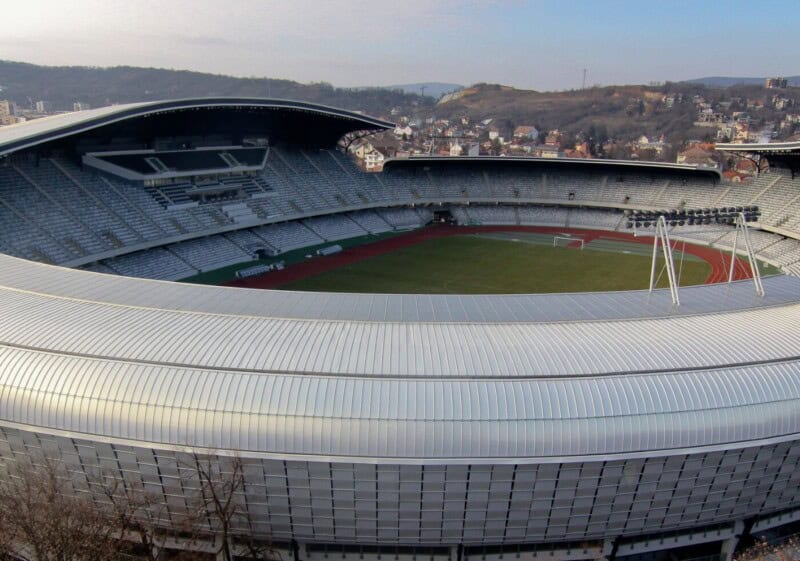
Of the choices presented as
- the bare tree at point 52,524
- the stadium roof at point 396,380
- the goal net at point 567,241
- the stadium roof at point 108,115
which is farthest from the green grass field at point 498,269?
the bare tree at point 52,524

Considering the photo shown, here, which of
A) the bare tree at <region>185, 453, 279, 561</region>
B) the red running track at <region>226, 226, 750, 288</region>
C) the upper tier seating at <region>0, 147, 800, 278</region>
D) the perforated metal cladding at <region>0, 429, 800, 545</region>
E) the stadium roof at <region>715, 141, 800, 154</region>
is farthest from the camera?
the stadium roof at <region>715, 141, 800, 154</region>

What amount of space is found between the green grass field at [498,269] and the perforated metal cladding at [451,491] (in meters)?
27.1

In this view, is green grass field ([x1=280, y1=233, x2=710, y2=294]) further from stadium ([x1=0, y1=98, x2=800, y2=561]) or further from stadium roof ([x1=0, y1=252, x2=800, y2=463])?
stadium roof ([x1=0, y1=252, x2=800, y2=463])

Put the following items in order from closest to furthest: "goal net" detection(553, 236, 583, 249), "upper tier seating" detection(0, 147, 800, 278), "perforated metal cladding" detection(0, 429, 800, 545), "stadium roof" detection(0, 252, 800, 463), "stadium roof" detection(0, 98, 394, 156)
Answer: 1. "stadium roof" detection(0, 252, 800, 463)
2. "perforated metal cladding" detection(0, 429, 800, 545)
3. "stadium roof" detection(0, 98, 394, 156)
4. "upper tier seating" detection(0, 147, 800, 278)
5. "goal net" detection(553, 236, 583, 249)

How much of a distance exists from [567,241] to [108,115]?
1804 inches

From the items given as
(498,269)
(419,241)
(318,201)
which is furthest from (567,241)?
(318,201)

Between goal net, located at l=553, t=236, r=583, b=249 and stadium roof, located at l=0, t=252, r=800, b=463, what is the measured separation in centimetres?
4042

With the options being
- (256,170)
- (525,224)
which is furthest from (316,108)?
(525,224)

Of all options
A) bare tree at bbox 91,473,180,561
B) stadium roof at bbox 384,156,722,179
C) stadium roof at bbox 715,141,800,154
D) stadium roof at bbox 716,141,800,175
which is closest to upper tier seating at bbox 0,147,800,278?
stadium roof at bbox 384,156,722,179

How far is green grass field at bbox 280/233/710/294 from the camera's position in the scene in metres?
44.8

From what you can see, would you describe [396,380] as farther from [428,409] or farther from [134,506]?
[134,506]

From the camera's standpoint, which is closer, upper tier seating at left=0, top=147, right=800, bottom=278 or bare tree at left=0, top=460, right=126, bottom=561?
bare tree at left=0, top=460, right=126, bottom=561

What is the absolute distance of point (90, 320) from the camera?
19047mm

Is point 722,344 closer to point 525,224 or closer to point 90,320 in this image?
point 90,320
